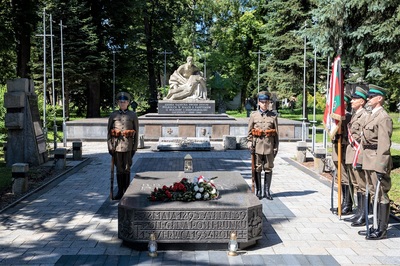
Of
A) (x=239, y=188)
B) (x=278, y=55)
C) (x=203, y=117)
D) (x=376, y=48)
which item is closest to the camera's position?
(x=239, y=188)

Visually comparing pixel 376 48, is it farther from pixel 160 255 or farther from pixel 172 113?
pixel 172 113

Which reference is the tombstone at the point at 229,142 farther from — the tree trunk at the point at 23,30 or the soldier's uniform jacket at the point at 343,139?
the tree trunk at the point at 23,30

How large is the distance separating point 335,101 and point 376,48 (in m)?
5.76

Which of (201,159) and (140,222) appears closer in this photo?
(140,222)

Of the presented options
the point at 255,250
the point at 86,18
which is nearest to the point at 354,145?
the point at 255,250

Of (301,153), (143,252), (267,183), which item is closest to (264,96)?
(267,183)

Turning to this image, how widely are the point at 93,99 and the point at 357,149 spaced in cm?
2704

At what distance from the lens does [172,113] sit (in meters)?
24.7

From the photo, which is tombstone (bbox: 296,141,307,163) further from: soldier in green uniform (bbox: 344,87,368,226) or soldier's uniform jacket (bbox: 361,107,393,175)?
soldier's uniform jacket (bbox: 361,107,393,175)

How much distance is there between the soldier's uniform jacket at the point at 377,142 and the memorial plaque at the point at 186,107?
18368 mm

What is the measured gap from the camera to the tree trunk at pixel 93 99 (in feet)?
103

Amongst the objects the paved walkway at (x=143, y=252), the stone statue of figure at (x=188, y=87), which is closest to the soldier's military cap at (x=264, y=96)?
the paved walkway at (x=143, y=252)

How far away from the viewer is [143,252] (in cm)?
589

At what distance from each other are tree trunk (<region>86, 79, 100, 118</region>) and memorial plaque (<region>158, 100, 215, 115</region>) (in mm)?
8702
